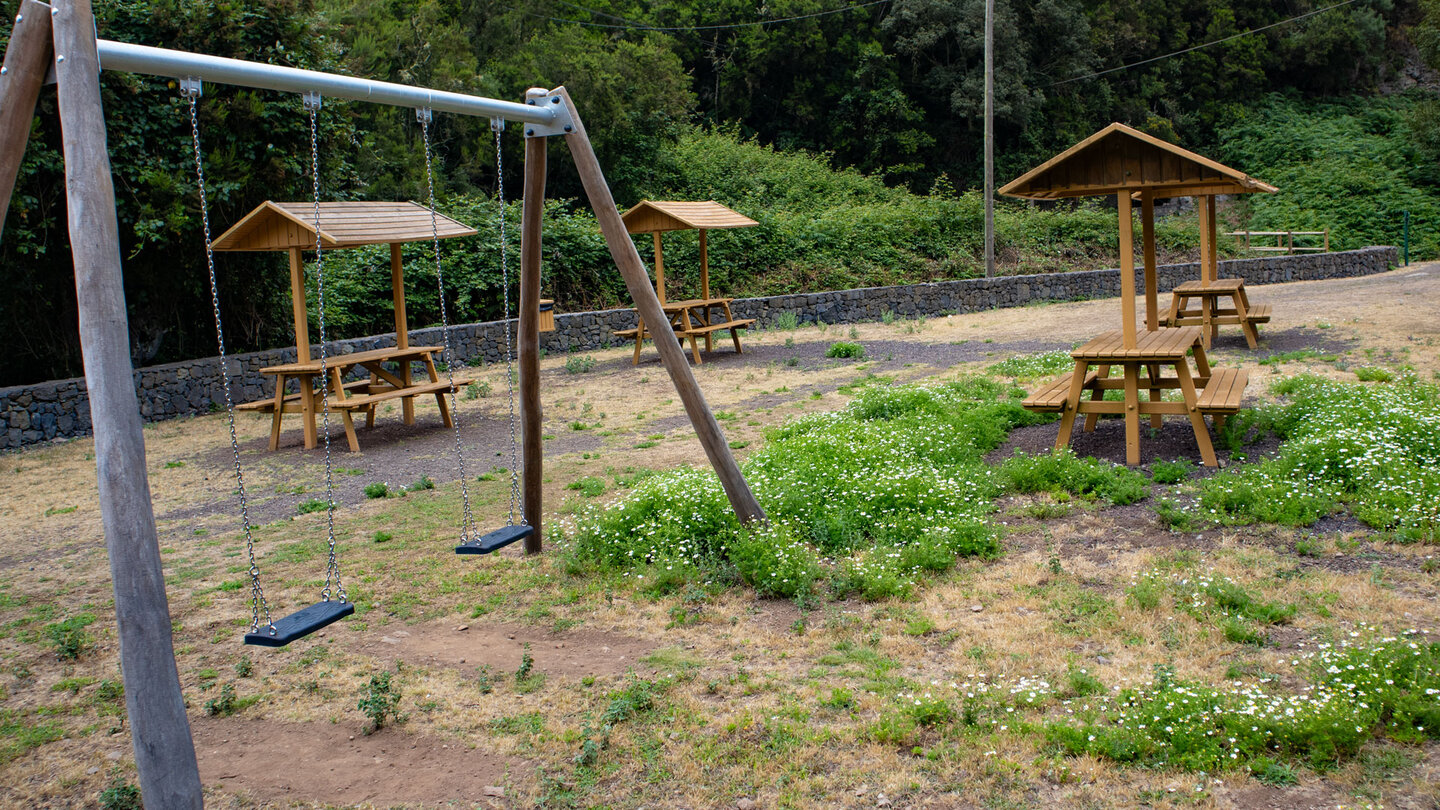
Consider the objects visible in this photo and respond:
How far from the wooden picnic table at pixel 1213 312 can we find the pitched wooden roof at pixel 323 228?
8564 mm

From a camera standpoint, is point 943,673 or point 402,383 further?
point 402,383

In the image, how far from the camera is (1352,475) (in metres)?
5.77

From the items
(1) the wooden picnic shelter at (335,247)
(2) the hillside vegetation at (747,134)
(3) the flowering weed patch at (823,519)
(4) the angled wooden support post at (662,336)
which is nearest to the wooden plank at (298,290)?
(1) the wooden picnic shelter at (335,247)

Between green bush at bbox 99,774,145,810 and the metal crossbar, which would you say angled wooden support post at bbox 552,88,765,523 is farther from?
green bush at bbox 99,774,145,810

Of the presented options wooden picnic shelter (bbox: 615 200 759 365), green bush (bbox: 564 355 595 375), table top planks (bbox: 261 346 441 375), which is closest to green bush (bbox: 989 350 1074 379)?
wooden picnic shelter (bbox: 615 200 759 365)

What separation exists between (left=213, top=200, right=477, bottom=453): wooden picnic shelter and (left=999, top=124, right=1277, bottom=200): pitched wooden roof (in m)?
5.36

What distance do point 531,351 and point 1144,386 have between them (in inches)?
183

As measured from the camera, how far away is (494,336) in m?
15.9

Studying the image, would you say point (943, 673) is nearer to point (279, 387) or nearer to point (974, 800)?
point (974, 800)

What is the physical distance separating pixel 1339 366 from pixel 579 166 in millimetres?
8499

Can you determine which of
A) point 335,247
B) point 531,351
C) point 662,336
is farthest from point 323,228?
point 662,336

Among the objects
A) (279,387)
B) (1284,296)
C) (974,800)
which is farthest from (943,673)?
(1284,296)

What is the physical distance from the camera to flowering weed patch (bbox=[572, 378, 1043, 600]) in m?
5.22

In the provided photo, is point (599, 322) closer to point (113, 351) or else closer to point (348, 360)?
point (348, 360)
